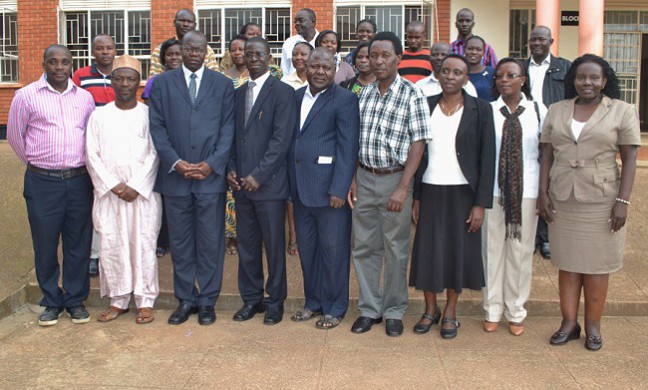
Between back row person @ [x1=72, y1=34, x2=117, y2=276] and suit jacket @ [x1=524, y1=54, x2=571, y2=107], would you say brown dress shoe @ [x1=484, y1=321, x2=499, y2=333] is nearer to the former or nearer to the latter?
suit jacket @ [x1=524, y1=54, x2=571, y2=107]

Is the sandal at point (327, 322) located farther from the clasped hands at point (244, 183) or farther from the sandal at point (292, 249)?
the sandal at point (292, 249)

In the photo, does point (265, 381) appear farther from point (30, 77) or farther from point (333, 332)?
point (30, 77)

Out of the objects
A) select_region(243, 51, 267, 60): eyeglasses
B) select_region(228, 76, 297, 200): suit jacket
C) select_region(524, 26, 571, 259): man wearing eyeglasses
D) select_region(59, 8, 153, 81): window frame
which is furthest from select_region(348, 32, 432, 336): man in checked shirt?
select_region(59, 8, 153, 81): window frame

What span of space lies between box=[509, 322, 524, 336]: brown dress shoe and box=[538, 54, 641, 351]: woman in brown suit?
28 cm

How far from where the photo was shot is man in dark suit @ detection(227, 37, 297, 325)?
5043 millimetres

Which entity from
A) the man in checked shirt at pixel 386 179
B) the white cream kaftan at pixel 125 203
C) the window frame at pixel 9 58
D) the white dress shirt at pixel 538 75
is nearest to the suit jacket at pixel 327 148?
the man in checked shirt at pixel 386 179

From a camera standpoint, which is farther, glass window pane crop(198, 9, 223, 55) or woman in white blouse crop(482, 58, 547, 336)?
glass window pane crop(198, 9, 223, 55)

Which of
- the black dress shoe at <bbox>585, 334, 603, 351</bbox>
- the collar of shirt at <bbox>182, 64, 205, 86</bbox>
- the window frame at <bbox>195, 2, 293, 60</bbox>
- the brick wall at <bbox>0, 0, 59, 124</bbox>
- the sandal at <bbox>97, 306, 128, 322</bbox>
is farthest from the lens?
the brick wall at <bbox>0, 0, 59, 124</bbox>

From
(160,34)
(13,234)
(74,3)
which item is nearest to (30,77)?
(74,3)

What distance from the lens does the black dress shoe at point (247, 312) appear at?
5.35 m

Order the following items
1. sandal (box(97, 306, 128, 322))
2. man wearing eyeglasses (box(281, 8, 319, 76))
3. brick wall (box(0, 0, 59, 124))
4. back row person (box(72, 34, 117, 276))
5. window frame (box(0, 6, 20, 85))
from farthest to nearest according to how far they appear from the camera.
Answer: window frame (box(0, 6, 20, 85)) → brick wall (box(0, 0, 59, 124)) → man wearing eyeglasses (box(281, 8, 319, 76)) → back row person (box(72, 34, 117, 276)) → sandal (box(97, 306, 128, 322))

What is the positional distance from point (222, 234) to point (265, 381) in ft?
5.16

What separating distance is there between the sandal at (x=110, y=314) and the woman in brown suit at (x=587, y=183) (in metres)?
3.41

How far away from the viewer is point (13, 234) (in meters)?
7.02
